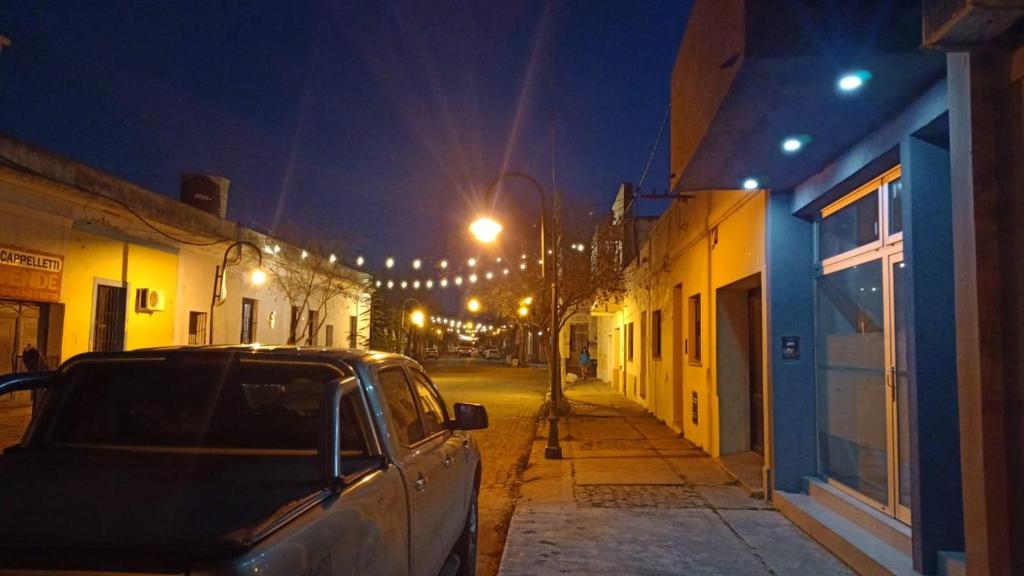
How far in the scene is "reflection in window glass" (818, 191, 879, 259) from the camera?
276 inches

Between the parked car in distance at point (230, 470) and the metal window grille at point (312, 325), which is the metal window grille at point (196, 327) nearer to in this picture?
the metal window grille at point (312, 325)

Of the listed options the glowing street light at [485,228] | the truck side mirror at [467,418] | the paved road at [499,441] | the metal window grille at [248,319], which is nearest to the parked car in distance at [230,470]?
the truck side mirror at [467,418]

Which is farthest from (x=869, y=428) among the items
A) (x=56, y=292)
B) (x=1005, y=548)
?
(x=56, y=292)

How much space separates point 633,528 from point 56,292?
11.7 metres

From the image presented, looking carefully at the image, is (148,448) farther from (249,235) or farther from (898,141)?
(249,235)

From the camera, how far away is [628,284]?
23141 mm

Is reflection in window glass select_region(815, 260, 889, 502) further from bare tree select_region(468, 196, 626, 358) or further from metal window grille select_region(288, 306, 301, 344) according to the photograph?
metal window grille select_region(288, 306, 301, 344)

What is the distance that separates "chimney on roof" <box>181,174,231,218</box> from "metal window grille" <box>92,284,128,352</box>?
6325 millimetres

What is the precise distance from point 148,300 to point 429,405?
13.5 m

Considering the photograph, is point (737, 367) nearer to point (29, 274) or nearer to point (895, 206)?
point (895, 206)

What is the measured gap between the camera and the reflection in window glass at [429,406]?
509cm

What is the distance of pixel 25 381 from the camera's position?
3.62 m

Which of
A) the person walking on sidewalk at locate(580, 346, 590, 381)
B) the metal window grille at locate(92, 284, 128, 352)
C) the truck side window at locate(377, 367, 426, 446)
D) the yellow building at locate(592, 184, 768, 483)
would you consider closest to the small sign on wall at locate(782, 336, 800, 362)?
the yellow building at locate(592, 184, 768, 483)

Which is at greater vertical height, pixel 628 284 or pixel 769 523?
pixel 628 284
